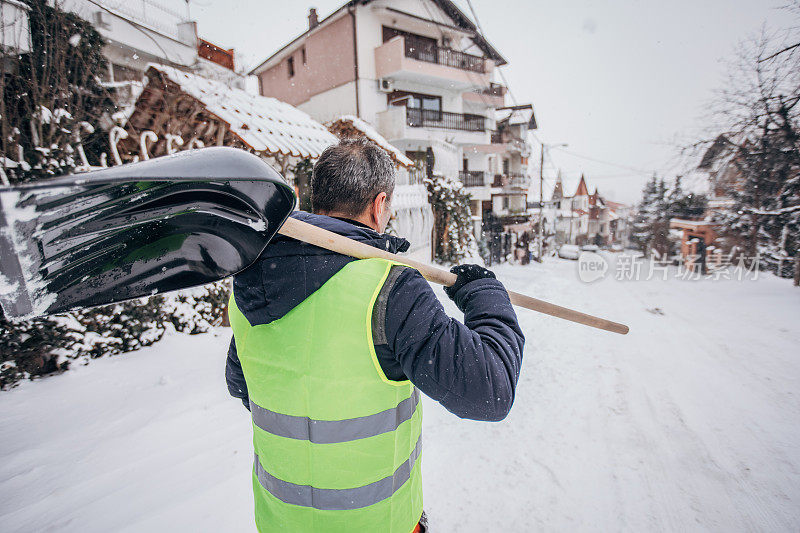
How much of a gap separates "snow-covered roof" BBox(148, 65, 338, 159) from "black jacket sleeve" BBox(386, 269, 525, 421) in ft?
14.7

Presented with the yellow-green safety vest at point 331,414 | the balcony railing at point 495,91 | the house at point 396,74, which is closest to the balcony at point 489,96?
the balcony railing at point 495,91

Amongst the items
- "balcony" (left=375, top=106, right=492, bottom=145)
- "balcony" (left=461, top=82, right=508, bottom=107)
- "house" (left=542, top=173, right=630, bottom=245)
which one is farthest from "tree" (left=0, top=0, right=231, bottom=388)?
"house" (left=542, top=173, right=630, bottom=245)

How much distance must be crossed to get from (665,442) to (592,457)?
2.83 feet

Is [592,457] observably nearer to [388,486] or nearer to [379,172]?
[388,486]

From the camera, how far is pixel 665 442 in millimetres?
3250

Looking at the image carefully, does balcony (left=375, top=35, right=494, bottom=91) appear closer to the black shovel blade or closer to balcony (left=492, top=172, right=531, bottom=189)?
balcony (left=492, top=172, right=531, bottom=189)

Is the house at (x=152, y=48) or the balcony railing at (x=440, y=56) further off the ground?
the balcony railing at (x=440, y=56)

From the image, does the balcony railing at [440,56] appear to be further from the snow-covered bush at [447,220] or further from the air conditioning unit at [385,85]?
the snow-covered bush at [447,220]

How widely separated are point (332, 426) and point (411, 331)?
0.37m

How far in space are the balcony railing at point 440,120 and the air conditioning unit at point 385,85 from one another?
1.25 meters

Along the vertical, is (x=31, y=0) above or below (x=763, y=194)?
above

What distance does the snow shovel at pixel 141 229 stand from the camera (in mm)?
794

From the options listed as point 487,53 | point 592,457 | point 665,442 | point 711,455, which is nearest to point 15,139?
point 592,457

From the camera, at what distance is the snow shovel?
794 millimetres
